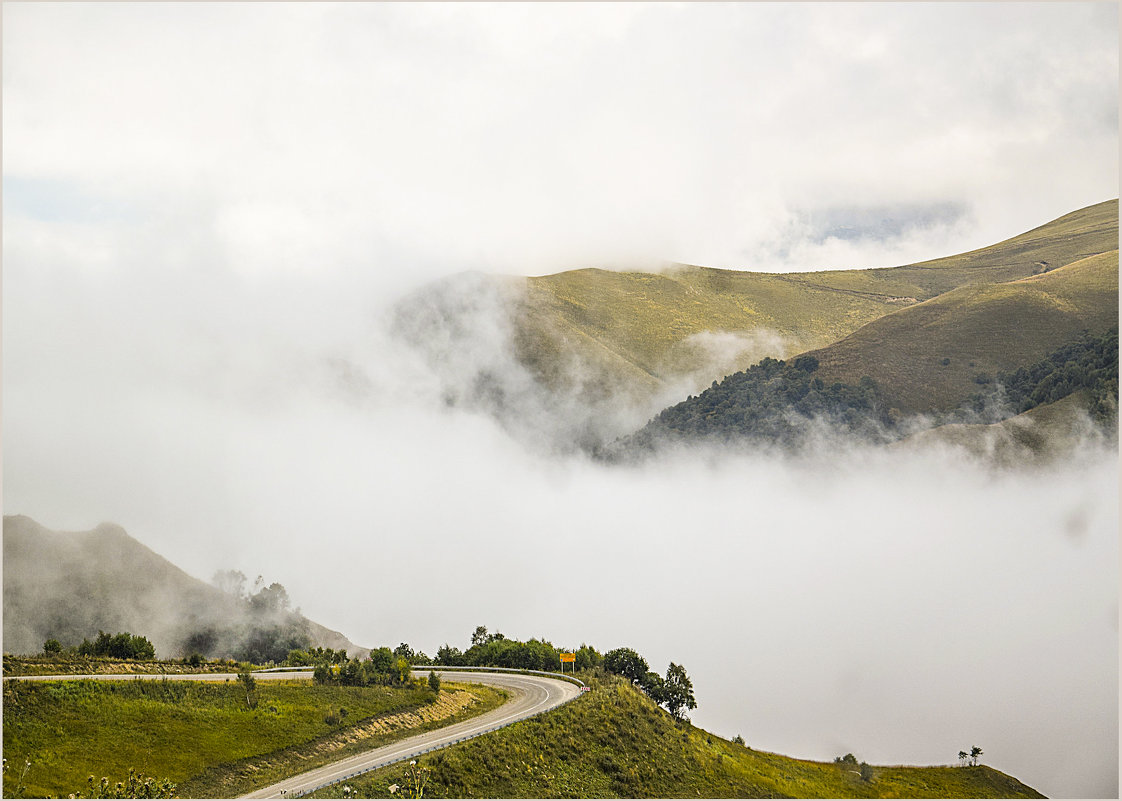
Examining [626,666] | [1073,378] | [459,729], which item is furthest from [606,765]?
[1073,378]

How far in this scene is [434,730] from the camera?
5141 cm

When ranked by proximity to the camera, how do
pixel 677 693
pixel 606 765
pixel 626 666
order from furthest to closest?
pixel 626 666
pixel 677 693
pixel 606 765

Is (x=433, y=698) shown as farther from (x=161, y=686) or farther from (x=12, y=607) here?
(x=12, y=607)

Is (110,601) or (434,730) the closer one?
(434,730)

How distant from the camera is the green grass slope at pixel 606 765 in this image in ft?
138

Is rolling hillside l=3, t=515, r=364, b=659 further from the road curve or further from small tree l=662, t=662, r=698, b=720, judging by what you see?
the road curve

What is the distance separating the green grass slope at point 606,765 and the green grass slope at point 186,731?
7232 millimetres

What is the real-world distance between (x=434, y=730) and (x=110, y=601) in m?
115

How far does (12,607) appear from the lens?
418 feet

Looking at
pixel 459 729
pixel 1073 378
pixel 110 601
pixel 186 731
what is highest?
pixel 1073 378

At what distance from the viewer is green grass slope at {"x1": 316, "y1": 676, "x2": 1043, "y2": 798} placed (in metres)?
42.2

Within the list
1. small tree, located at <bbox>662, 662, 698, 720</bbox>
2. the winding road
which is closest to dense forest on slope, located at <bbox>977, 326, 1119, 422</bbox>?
small tree, located at <bbox>662, 662, 698, 720</bbox>

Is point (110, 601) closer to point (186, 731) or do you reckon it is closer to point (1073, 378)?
point (186, 731)

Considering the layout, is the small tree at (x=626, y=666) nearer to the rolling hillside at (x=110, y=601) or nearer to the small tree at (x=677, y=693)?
the small tree at (x=677, y=693)
